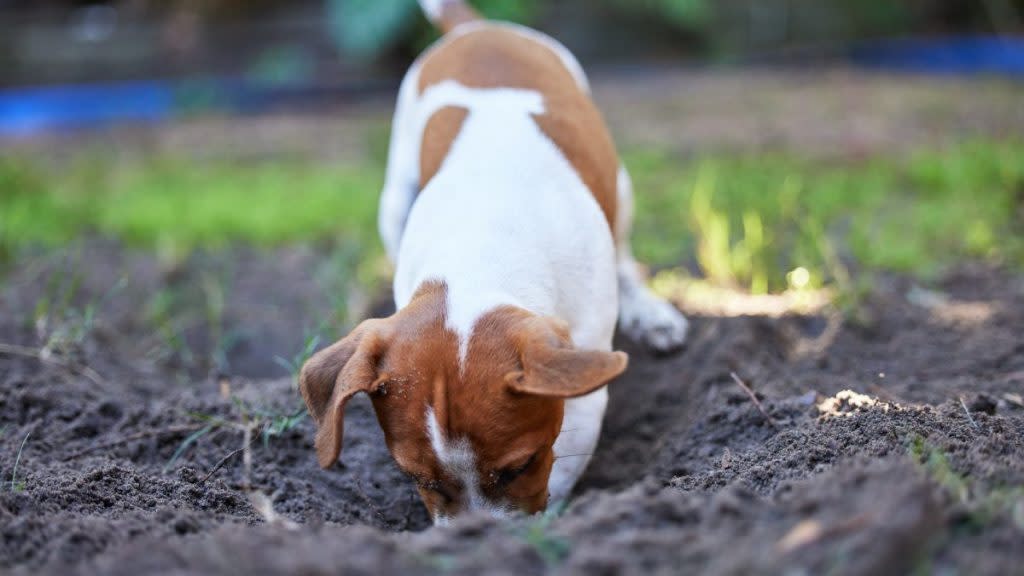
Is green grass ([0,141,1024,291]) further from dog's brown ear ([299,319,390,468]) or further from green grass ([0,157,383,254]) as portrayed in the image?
dog's brown ear ([299,319,390,468])

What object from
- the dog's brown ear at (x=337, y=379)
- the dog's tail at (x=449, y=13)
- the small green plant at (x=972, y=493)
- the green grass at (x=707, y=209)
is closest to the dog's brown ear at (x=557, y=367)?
the dog's brown ear at (x=337, y=379)

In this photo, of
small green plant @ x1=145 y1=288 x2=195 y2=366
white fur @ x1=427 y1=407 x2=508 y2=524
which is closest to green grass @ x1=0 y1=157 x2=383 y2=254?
small green plant @ x1=145 y1=288 x2=195 y2=366

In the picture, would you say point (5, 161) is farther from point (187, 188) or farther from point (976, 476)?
point (976, 476)

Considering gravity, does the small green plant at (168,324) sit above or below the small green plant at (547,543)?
below

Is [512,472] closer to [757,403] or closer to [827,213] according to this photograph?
[757,403]

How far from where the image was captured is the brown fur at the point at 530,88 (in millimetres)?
4004

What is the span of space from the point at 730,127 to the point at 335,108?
4.20m

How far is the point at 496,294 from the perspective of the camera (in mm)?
3123

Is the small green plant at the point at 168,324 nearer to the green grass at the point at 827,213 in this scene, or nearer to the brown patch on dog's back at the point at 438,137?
the brown patch on dog's back at the point at 438,137

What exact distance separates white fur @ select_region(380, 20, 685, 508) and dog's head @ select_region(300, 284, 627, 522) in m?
0.03

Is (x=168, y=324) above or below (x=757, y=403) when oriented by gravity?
below

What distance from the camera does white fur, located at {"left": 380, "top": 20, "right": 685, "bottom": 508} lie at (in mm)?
3225

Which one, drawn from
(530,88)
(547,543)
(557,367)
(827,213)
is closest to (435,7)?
(530,88)

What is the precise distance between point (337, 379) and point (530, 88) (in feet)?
5.74
